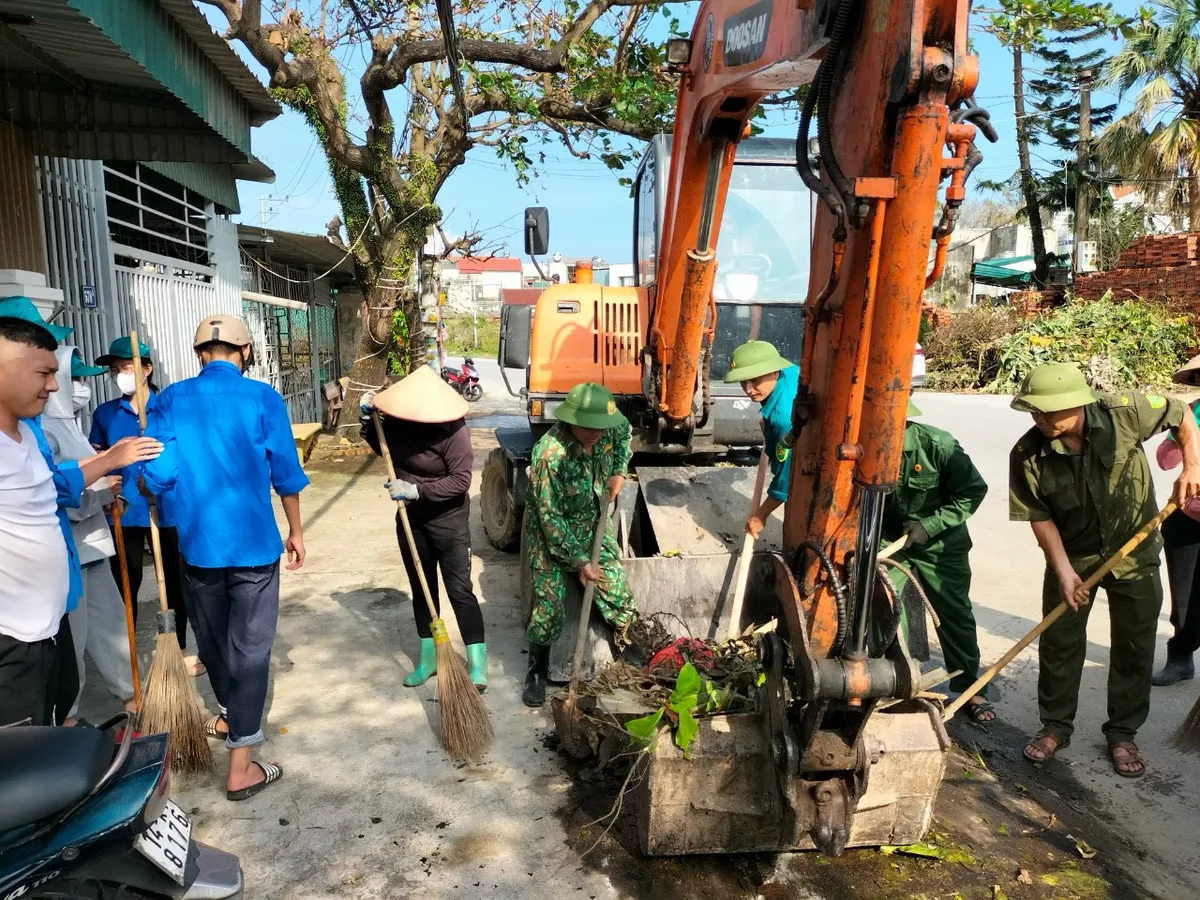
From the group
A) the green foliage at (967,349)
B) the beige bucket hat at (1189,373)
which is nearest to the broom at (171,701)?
the beige bucket hat at (1189,373)

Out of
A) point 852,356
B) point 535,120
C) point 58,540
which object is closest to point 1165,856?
point 852,356

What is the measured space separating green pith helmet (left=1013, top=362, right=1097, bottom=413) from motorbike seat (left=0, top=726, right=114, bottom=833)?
332 centimetres

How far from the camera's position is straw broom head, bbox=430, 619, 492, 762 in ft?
11.5

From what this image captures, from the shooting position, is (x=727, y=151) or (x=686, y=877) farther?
(x=727, y=151)

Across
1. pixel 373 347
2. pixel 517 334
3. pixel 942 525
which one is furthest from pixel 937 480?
pixel 373 347

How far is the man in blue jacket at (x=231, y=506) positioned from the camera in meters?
3.07

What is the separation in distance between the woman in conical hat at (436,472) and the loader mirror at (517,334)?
1.76 metres

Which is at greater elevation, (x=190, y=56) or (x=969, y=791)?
(x=190, y=56)

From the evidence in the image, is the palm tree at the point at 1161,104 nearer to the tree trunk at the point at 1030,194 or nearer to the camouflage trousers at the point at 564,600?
the tree trunk at the point at 1030,194

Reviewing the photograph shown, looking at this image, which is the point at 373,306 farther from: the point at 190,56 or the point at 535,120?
the point at 190,56

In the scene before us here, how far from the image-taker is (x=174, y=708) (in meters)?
3.30

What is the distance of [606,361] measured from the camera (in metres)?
5.24

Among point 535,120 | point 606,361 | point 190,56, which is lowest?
point 606,361

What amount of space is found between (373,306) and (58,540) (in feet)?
28.7
